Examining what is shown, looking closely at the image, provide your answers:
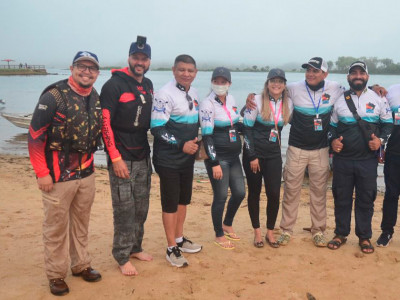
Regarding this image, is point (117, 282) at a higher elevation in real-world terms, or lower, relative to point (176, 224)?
lower

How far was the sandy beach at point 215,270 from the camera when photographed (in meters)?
3.71

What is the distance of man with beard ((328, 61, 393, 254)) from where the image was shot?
455 centimetres

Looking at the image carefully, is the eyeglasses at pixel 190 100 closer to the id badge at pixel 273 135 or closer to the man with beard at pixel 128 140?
the man with beard at pixel 128 140

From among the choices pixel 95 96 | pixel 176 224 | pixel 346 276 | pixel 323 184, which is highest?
pixel 95 96

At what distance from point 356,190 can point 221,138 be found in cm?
199

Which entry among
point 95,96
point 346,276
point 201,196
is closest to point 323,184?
point 346,276

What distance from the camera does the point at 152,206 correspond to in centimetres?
734

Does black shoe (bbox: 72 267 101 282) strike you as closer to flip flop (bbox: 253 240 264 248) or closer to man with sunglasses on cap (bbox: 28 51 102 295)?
man with sunglasses on cap (bbox: 28 51 102 295)

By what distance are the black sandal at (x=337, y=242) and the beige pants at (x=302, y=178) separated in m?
0.25

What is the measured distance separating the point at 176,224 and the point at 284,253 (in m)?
1.50

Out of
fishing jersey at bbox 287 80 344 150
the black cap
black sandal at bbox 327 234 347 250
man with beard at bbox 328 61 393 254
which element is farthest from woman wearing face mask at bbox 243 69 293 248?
black sandal at bbox 327 234 347 250

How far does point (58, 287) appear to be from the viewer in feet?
11.6

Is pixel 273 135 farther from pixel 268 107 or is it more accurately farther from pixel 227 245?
pixel 227 245

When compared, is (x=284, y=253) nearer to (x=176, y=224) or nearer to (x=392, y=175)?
(x=176, y=224)
